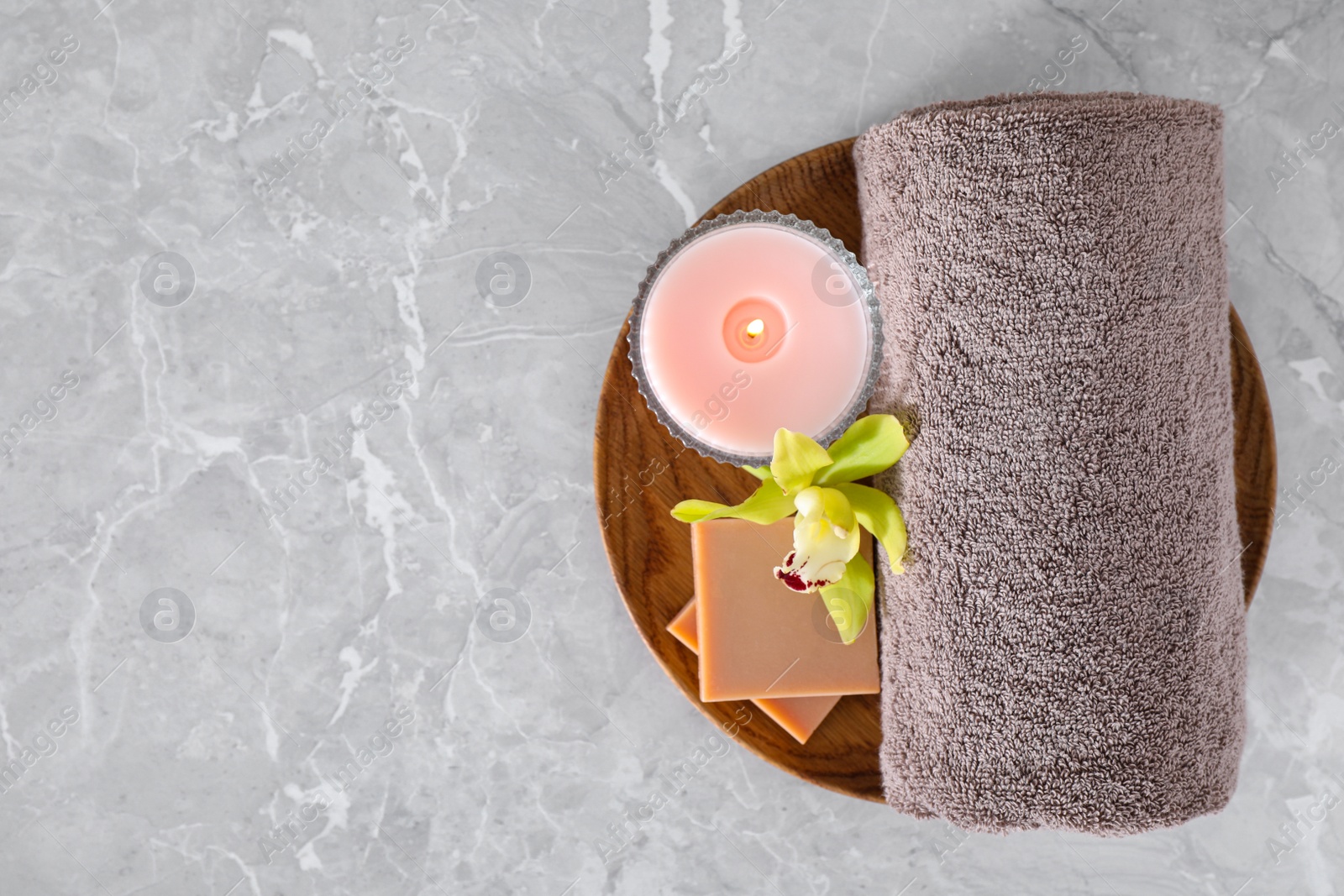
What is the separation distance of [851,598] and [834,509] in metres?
0.06

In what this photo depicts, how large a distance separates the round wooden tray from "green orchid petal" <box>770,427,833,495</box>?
83 mm

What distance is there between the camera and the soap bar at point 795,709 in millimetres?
556

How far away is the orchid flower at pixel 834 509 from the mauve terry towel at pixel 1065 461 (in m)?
0.02

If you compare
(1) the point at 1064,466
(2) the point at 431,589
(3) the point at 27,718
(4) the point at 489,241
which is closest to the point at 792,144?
(4) the point at 489,241

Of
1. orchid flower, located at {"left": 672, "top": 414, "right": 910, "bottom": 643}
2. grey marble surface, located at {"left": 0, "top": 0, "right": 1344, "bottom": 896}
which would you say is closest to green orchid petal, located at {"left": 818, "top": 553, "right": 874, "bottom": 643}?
orchid flower, located at {"left": 672, "top": 414, "right": 910, "bottom": 643}

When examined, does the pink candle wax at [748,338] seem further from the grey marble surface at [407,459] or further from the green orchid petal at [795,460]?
the grey marble surface at [407,459]

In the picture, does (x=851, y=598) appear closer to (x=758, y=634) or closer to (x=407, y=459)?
(x=758, y=634)

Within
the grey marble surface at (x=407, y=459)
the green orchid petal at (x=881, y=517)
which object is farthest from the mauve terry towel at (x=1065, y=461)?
the grey marble surface at (x=407, y=459)

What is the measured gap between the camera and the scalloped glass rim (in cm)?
51

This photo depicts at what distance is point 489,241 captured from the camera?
2.24 ft

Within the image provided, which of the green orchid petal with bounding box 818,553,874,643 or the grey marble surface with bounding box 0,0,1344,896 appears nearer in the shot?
the green orchid petal with bounding box 818,553,874,643

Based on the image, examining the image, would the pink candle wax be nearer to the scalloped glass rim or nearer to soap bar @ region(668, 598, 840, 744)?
the scalloped glass rim

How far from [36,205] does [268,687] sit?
44cm

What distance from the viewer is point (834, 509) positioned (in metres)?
0.47
